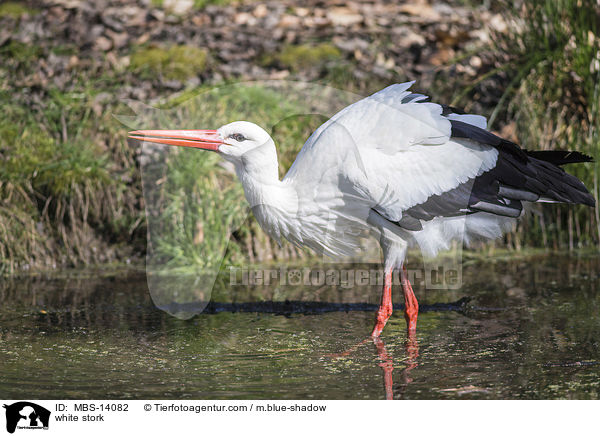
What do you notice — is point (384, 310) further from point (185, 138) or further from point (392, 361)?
point (185, 138)

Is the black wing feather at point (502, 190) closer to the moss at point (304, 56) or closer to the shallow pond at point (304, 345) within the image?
the shallow pond at point (304, 345)

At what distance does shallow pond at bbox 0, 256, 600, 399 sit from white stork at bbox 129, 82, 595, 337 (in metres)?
0.55

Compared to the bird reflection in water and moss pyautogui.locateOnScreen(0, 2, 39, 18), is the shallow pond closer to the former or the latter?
the bird reflection in water

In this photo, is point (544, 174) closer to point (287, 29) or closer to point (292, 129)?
point (292, 129)

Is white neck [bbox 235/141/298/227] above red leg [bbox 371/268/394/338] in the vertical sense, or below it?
above

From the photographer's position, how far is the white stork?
5.14 meters

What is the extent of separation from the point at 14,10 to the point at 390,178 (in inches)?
315

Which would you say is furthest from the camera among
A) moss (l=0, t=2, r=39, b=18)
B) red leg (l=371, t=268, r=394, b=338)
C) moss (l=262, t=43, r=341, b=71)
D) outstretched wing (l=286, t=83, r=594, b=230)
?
moss (l=0, t=2, r=39, b=18)

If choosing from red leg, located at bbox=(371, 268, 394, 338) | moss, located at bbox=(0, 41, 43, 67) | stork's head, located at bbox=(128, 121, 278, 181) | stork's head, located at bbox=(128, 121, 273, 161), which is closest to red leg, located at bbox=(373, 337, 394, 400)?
red leg, located at bbox=(371, 268, 394, 338)

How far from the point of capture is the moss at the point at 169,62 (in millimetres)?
9602

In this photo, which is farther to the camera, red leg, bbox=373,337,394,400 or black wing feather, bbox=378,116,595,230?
black wing feather, bbox=378,116,595,230

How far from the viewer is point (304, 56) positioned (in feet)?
32.8
